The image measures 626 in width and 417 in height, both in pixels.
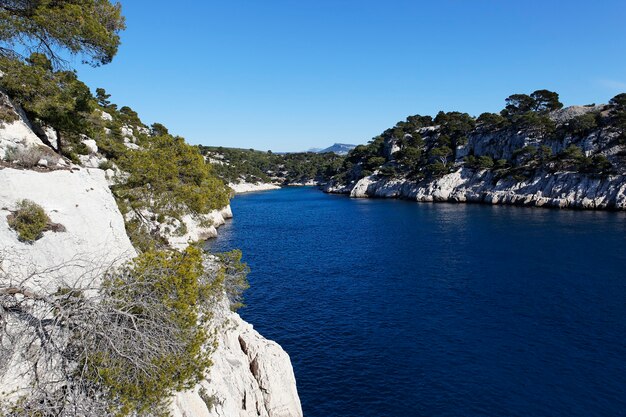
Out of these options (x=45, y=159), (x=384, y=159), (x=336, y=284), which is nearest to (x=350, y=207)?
(x=384, y=159)

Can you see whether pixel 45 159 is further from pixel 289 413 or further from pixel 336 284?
pixel 336 284

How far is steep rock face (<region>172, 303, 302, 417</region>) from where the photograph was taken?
19.1 m

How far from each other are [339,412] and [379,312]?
16.3 meters

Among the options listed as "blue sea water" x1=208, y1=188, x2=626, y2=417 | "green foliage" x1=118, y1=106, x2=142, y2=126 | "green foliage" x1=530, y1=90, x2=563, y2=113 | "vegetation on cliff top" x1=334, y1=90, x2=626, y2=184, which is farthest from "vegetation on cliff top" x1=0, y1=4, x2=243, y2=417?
"green foliage" x1=530, y1=90, x2=563, y2=113

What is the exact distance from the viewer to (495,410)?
81.1ft

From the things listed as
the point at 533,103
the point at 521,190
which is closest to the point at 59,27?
the point at 521,190

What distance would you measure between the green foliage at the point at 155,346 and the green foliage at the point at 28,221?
13.0 feet

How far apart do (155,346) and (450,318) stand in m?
31.5

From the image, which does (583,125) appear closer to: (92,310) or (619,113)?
(619,113)

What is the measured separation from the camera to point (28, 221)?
16531mm

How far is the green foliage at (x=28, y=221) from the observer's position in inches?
634

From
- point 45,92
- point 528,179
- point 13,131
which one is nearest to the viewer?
point 13,131

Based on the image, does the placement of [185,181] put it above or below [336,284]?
Answer: above

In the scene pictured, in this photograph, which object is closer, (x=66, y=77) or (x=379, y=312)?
(x=66, y=77)
